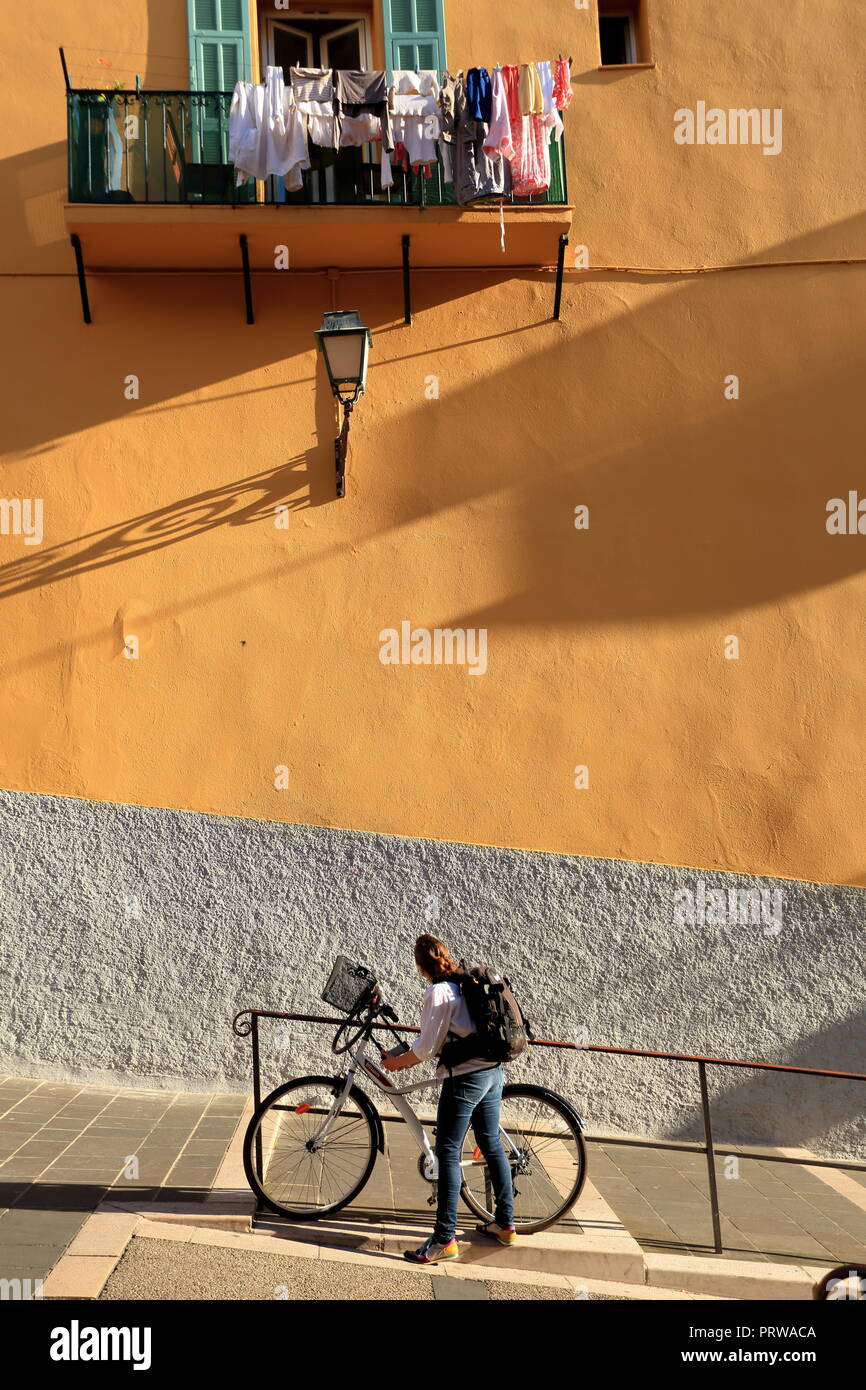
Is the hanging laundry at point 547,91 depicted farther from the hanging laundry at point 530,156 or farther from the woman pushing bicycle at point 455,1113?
the woman pushing bicycle at point 455,1113

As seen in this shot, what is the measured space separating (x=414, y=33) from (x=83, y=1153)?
8.78 metres

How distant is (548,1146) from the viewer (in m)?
5.55

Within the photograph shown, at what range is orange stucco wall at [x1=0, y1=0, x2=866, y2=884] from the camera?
8648mm

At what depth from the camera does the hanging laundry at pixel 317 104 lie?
27.8ft

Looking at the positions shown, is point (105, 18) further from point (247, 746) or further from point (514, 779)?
point (514, 779)

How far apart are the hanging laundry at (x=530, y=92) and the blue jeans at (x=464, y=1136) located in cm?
700

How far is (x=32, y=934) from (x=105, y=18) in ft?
23.9

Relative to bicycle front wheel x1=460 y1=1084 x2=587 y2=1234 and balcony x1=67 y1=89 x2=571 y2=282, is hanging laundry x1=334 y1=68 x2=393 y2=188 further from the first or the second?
bicycle front wheel x1=460 y1=1084 x2=587 y2=1234

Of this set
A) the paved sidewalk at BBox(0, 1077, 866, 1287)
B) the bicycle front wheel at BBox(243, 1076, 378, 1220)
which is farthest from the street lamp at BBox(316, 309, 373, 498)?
the paved sidewalk at BBox(0, 1077, 866, 1287)

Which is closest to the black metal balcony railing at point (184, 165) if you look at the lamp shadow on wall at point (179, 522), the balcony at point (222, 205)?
the balcony at point (222, 205)

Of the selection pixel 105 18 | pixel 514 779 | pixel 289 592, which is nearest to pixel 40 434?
pixel 289 592

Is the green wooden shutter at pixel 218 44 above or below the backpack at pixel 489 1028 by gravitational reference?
above

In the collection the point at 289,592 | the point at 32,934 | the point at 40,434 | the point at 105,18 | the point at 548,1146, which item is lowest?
the point at 548,1146

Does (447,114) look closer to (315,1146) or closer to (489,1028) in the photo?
(489,1028)
